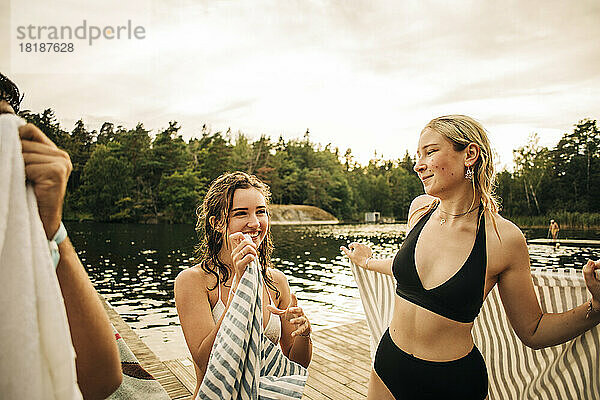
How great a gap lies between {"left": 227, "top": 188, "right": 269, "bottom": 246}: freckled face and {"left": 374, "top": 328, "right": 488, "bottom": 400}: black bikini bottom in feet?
2.70

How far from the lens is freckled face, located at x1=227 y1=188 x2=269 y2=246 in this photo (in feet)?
5.45

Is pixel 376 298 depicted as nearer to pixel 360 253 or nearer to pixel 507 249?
pixel 360 253

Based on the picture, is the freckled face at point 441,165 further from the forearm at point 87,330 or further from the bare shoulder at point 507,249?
the forearm at point 87,330

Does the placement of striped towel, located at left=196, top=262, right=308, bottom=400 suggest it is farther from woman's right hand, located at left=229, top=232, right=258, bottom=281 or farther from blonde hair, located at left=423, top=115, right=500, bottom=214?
blonde hair, located at left=423, top=115, right=500, bottom=214

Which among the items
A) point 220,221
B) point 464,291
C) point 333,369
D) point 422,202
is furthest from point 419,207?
point 333,369

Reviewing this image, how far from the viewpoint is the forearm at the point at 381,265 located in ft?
7.21

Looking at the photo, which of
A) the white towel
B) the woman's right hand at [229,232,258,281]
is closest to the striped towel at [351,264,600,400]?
the woman's right hand at [229,232,258,281]

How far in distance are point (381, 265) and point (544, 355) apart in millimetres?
900

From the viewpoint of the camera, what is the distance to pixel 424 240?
66.8 inches

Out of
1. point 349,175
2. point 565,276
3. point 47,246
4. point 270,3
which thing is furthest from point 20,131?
point 349,175

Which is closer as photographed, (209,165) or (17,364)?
(17,364)

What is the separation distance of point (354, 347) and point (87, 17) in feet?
24.9

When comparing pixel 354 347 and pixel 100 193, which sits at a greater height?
pixel 100 193

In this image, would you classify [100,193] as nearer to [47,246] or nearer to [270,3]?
[270,3]
